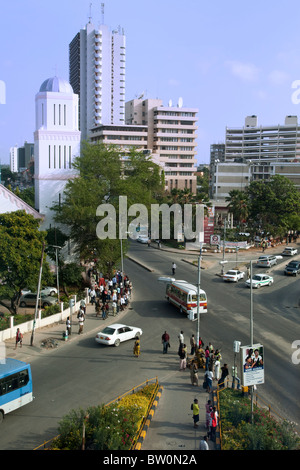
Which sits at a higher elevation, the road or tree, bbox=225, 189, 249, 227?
tree, bbox=225, 189, 249, 227

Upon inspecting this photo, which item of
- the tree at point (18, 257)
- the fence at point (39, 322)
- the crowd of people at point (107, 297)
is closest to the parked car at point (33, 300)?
the fence at point (39, 322)

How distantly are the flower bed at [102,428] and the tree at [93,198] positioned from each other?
2152 centimetres

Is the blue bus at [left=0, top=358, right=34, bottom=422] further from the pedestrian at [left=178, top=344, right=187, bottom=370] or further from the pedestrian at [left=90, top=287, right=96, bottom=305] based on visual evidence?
the pedestrian at [left=90, top=287, right=96, bottom=305]

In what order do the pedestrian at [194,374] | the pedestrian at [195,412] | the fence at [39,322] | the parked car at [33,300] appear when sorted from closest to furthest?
the pedestrian at [195,412], the pedestrian at [194,374], the fence at [39,322], the parked car at [33,300]

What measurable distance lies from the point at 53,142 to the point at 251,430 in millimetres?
33687

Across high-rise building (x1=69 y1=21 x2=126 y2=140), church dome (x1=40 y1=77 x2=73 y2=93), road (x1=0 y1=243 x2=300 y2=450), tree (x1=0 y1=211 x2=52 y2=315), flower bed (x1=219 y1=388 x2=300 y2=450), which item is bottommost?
road (x1=0 y1=243 x2=300 y2=450)

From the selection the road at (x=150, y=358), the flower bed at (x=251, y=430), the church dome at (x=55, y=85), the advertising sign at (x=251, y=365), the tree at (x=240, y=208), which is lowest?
the road at (x=150, y=358)

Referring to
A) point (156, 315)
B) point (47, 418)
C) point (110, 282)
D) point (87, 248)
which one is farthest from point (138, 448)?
point (87, 248)

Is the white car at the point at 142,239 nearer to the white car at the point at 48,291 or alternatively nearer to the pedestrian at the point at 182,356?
the white car at the point at 48,291

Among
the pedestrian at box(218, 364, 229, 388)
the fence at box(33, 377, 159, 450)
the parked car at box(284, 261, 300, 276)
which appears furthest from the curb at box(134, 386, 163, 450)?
the parked car at box(284, 261, 300, 276)

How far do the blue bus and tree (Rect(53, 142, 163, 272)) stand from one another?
18.9 metres

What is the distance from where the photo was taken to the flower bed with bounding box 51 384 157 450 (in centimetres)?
1252

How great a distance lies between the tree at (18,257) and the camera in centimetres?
2684

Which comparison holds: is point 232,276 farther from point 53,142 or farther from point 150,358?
point 53,142
